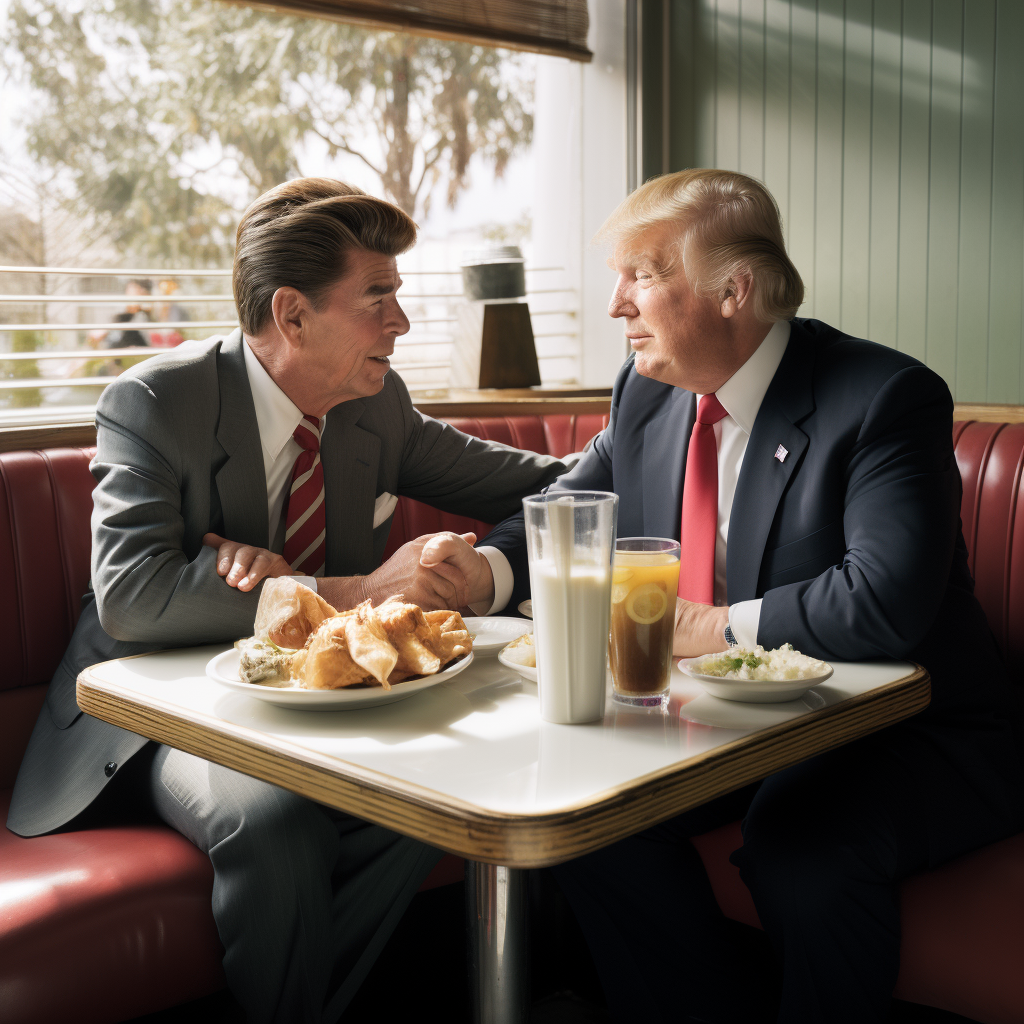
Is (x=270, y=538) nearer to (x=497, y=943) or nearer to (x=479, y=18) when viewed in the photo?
(x=497, y=943)

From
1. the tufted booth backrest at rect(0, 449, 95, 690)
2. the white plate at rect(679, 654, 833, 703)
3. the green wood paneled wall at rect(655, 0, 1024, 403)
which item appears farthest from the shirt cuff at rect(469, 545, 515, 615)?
the green wood paneled wall at rect(655, 0, 1024, 403)

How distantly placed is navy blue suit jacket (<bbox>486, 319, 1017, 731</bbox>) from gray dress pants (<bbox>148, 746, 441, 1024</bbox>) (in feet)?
2.27

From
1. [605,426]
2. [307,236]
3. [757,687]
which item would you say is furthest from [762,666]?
[605,426]

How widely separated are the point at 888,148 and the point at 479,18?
1.45 metres

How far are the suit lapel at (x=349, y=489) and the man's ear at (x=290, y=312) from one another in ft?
0.71

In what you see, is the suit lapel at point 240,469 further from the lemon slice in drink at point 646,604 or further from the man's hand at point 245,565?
the lemon slice in drink at point 646,604

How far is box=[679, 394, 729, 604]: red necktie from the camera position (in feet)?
5.53

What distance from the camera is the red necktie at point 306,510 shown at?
192 centimetres

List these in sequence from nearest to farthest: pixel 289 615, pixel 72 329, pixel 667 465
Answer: pixel 289 615 → pixel 667 465 → pixel 72 329

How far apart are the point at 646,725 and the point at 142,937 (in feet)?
2.79

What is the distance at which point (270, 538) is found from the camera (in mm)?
1920

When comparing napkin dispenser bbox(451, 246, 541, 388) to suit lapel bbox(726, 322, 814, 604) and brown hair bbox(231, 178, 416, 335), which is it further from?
suit lapel bbox(726, 322, 814, 604)

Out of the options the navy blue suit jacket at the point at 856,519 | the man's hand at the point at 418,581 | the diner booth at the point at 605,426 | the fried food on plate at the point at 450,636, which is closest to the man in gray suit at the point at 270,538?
the man's hand at the point at 418,581

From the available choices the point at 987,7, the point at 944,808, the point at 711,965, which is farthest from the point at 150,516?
the point at 987,7
